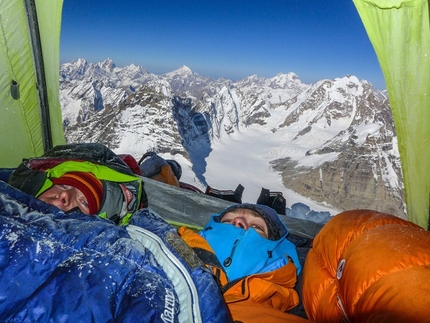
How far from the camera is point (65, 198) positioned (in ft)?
5.91

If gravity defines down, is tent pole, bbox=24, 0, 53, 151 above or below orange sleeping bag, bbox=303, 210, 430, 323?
above

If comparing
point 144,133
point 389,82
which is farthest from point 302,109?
point 389,82

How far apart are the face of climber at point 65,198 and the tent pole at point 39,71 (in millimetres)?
1106

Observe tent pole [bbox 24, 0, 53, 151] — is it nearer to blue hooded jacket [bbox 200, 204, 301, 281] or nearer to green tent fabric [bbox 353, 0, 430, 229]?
blue hooded jacket [bbox 200, 204, 301, 281]

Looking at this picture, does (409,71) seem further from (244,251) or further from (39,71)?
(39,71)

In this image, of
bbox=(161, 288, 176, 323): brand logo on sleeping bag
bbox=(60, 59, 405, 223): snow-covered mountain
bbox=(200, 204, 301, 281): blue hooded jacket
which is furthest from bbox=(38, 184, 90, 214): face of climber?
bbox=(60, 59, 405, 223): snow-covered mountain

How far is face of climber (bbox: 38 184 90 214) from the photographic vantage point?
5.84 feet

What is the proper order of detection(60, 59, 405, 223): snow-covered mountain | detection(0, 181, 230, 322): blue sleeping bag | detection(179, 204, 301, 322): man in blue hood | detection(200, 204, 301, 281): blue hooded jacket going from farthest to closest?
detection(60, 59, 405, 223): snow-covered mountain, detection(200, 204, 301, 281): blue hooded jacket, detection(179, 204, 301, 322): man in blue hood, detection(0, 181, 230, 322): blue sleeping bag

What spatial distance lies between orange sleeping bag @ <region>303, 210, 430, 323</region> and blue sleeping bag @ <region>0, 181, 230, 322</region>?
1.64 feet

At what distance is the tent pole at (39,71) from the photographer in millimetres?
2258

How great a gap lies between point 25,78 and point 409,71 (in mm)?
2860

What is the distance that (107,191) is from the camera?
6.70 feet

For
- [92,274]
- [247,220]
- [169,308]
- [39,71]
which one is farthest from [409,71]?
[39,71]

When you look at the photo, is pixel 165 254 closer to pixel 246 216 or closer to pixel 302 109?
pixel 246 216
